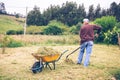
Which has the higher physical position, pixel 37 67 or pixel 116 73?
pixel 37 67

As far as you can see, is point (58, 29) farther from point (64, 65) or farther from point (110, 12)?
point (64, 65)

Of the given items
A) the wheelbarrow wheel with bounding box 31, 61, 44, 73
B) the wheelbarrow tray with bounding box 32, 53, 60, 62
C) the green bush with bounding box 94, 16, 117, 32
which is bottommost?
the wheelbarrow wheel with bounding box 31, 61, 44, 73

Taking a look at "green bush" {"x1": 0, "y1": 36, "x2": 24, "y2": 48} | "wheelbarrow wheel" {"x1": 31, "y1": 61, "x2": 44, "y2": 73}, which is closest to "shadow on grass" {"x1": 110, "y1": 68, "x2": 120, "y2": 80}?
"wheelbarrow wheel" {"x1": 31, "y1": 61, "x2": 44, "y2": 73}

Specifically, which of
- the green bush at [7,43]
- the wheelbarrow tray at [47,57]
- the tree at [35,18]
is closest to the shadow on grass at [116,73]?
the wheelbarrow tray at [47,57]

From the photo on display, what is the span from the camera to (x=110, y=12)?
61.0 meters

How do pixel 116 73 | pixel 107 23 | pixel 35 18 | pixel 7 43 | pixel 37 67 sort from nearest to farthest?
pixel 37 67 < pixel 116 73 < pixel 7 43 < pixel 107 23 < pixel 35 18

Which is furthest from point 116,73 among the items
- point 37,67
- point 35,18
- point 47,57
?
point 35,18

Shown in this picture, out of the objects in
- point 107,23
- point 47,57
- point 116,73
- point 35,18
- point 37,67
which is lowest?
point 116,73

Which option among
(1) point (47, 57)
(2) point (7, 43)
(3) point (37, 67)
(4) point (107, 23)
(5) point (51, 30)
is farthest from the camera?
(5) point (51, 30)

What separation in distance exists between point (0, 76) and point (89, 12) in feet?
177

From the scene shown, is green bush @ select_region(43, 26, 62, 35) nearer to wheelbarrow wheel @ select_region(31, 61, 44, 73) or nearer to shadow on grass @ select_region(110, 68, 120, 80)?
shadow on grass @ select_region(110, 68, 120, 80)

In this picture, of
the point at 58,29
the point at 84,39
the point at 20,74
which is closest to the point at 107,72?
the point at 84,39

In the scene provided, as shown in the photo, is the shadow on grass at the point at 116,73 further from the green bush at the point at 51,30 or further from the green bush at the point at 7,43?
the green bush at the point at 51,30

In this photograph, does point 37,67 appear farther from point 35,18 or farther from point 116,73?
point 35,18
